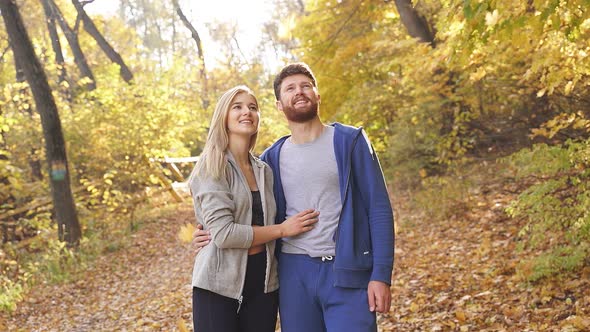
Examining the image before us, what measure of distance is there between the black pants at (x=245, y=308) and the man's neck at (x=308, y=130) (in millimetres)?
637

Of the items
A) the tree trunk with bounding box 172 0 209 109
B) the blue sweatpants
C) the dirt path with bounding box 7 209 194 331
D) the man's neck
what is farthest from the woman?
the tree trunk with bounding box 172 0 209 109

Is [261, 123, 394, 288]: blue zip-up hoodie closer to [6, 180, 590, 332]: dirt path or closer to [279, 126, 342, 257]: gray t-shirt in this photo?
[279, 126, 342, 257]: gray t-shirt

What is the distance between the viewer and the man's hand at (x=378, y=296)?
267 centimetres

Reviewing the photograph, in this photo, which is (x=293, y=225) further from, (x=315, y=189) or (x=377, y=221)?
(x=377, y=221)

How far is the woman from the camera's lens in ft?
9.15

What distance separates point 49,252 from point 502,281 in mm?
7864

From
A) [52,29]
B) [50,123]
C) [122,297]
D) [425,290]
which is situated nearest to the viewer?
[425,290]

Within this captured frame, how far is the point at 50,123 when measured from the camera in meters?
10.7

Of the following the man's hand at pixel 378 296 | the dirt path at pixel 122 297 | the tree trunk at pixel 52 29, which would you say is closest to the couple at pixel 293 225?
the man's hand at pixel 378 296

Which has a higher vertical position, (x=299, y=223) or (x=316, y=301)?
(x=299, y=223)

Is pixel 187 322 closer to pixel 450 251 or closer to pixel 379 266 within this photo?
pixel 450 251

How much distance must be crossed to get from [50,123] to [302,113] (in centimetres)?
905

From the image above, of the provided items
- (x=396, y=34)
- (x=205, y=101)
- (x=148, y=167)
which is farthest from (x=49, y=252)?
(x=205, y=101)

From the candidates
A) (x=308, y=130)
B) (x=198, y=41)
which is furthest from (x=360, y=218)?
(x=198, y=41)
